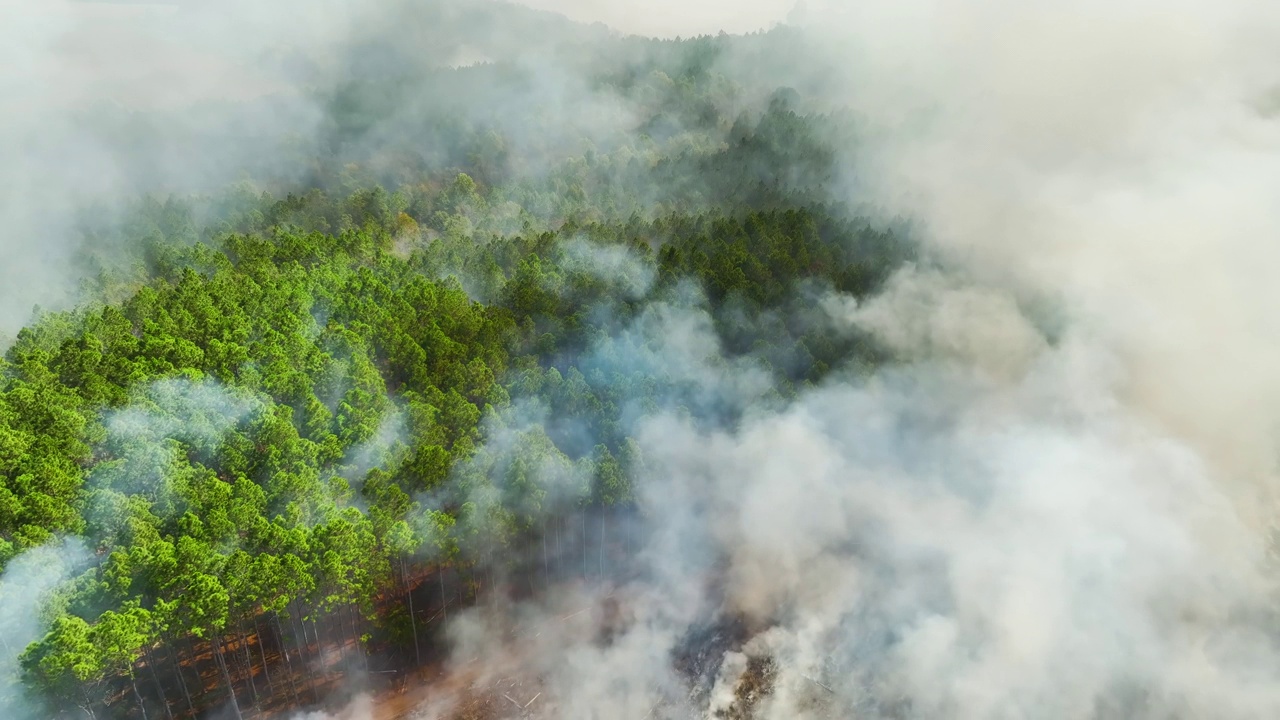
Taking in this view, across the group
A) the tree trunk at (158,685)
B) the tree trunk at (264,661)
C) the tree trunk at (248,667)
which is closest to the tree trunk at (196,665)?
the tree trunk at (158,685)

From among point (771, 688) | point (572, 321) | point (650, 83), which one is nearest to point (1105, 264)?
point (572, 321)

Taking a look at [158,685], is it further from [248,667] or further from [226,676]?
[248,667]

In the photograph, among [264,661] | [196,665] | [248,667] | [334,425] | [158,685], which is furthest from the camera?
[334,425]

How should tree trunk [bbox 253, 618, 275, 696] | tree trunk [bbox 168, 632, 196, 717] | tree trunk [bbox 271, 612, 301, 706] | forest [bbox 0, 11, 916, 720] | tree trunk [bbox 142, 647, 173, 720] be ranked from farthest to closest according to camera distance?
tree trunk [bbox 253, 618, 275, 696]
tree trunk [bbox 271, 612, 301, 706]
tree trunk [bbox 168, 632, 196, 717]
tree trunk [bbox 142, 647, 173, 720]
forest [bbox 0, 11, 916, 720]

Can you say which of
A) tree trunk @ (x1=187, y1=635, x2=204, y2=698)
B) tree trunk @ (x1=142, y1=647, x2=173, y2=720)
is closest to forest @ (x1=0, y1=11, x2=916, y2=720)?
tree trunk @ (x1=187, y1=635, x2=204, y2=698)

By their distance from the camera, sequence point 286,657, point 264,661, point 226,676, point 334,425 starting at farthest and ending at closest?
1. point 334,425
2. point 286,657
3. point 264,661
4. point 226,676

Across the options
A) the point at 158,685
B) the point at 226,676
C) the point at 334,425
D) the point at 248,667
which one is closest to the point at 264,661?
the point at 248,667

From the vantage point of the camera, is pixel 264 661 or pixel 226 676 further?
pixel 264 661

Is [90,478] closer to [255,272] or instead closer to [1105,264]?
[255,272]

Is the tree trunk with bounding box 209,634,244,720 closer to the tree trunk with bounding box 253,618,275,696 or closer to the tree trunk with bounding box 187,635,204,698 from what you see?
the tree trunk with bounding box 187,635,204,698
